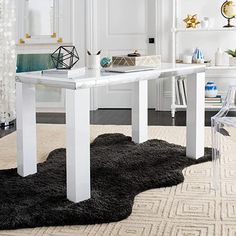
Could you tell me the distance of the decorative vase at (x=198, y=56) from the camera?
5.66 meters

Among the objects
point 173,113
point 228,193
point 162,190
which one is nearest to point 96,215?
point 162,190

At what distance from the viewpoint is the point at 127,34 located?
248 inches

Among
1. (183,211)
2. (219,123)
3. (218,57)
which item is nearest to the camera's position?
(183,211)

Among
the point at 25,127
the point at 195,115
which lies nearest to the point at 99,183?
the point at 25,127

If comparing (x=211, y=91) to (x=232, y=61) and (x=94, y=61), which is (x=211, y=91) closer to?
(x=232, y=61)

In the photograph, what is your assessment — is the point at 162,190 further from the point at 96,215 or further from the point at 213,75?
the point at 213,75

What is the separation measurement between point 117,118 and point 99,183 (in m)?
2.76

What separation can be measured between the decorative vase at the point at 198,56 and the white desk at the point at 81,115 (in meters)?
1.77

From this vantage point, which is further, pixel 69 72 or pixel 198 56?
pixel 198 56

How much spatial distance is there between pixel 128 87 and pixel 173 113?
0.90m

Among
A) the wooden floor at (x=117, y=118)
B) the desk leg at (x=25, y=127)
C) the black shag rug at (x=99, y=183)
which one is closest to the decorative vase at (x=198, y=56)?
the wooden floor at (x=117, y=118)

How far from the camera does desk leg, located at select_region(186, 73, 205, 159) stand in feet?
11.6

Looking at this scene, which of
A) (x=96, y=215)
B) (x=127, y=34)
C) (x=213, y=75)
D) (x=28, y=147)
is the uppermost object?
(x=127, y=34)

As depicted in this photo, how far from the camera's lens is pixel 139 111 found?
406 centimetres
